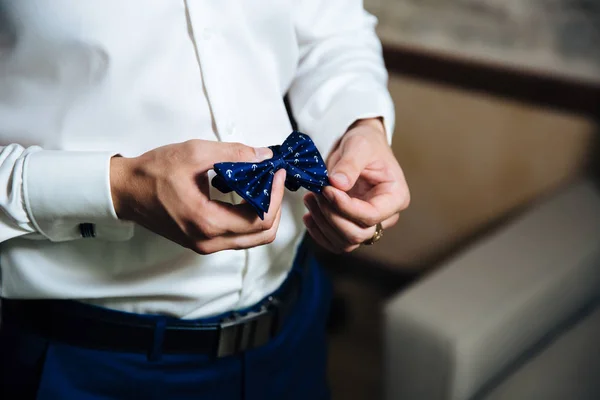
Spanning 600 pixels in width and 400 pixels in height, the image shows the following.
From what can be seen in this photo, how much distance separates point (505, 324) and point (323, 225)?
0.56 m

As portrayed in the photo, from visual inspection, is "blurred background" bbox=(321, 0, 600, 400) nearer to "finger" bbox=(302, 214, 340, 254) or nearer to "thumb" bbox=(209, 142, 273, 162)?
"finger" bbox=(302, 214, 340, 254)

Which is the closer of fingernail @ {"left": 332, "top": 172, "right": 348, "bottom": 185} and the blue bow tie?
the blue bow tie

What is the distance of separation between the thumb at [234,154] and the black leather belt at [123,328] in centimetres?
28

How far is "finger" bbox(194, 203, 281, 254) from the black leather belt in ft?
0.65

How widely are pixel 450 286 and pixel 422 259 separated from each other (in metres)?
0.89

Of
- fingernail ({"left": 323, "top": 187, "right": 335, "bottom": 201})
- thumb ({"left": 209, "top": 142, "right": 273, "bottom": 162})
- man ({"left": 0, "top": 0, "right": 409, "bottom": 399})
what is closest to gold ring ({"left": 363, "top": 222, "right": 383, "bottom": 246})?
man ({"left": 0, "top": 0, "right": 409, "bottom": 399})

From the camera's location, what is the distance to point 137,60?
72cm

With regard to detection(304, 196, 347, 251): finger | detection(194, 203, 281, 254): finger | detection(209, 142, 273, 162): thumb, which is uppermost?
detection(209, 142, 273, 162): thumb

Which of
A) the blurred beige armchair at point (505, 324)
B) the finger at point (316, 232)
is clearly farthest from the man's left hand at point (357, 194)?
the blurred beige armchair at point (505, 324)

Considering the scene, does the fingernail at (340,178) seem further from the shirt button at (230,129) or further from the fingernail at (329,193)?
the shirt button at (230,129)

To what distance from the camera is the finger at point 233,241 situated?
676mm

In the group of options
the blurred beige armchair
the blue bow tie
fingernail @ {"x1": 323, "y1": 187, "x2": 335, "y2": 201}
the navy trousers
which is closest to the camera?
the blue bow tie

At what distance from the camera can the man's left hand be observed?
750mm

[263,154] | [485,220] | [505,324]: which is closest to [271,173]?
[263,154]
